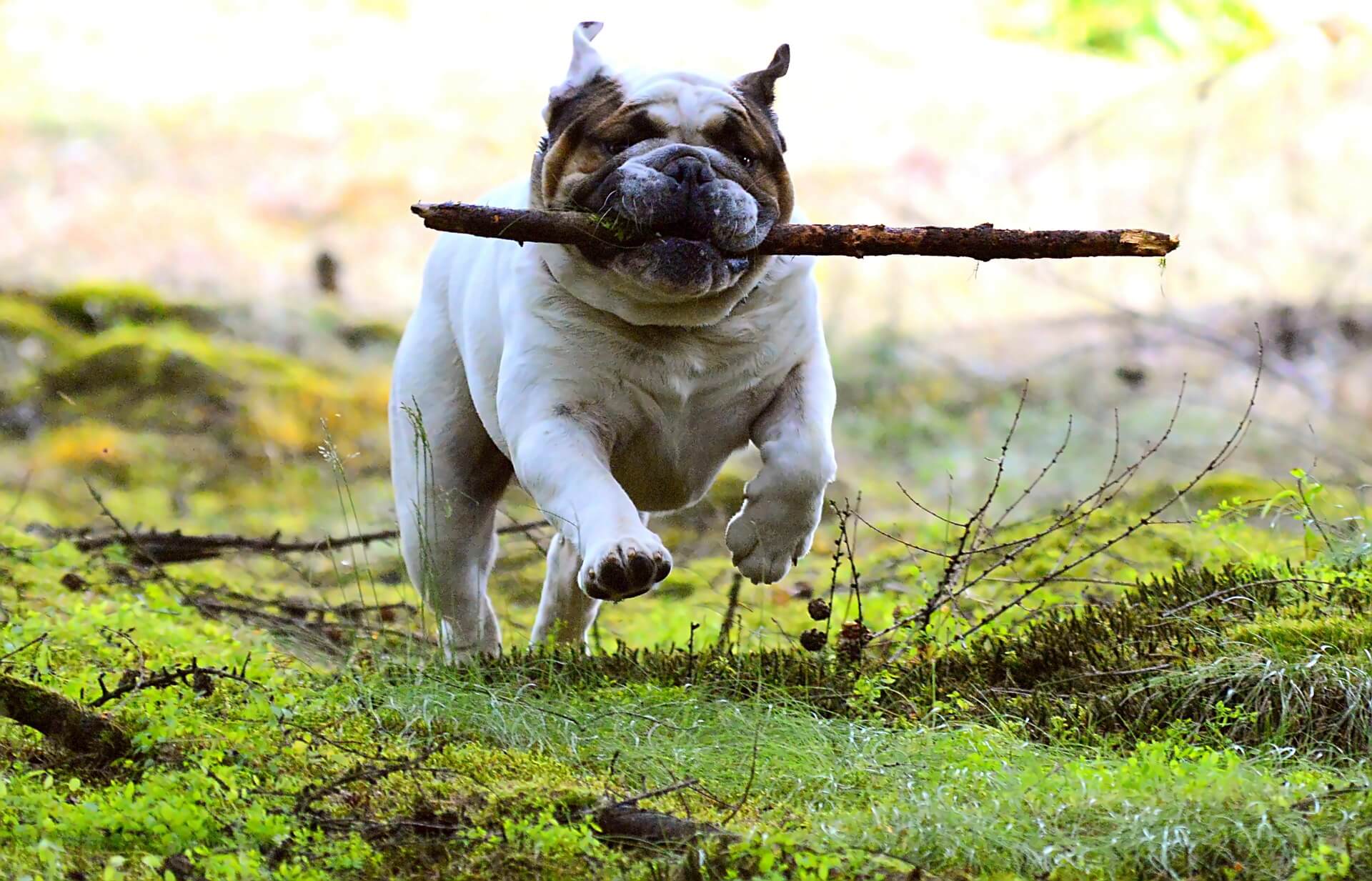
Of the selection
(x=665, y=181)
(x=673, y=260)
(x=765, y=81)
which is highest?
(x=765, y=81)

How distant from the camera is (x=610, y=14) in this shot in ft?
60.6

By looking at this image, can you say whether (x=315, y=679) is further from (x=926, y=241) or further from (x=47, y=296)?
(x=47, y=296)

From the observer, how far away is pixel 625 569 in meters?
4.43

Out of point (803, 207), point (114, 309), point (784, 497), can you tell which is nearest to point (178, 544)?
point (784, 497)

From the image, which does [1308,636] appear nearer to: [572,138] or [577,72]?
[572,138]

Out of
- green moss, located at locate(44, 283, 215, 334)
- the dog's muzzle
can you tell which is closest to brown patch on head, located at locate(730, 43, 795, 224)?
the dog's muzzle

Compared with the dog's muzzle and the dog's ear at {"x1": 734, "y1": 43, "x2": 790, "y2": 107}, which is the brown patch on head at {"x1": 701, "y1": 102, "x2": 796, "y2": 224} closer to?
the dog's ear at {"x1": 734, "y1": 43, "x2": 790, "y2": 107}

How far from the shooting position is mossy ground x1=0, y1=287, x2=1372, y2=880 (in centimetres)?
338

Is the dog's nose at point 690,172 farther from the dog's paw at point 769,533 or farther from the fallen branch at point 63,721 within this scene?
the fallen branch at point 63,721

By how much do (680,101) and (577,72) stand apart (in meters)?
0.43

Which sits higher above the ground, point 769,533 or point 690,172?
point 690,172

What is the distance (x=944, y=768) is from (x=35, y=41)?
1646 centimetres

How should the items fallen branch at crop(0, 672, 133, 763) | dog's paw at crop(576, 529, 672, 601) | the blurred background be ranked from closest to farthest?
fallen branch at crop(0, 672, 133, 763)
dog's paw at crop(576, 529, 672, 601)
the blurred background

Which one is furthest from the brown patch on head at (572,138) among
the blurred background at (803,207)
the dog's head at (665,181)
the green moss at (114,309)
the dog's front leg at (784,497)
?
the green moss at (114,309)
